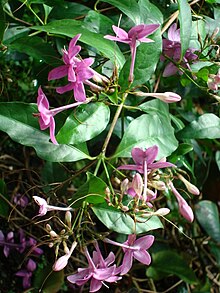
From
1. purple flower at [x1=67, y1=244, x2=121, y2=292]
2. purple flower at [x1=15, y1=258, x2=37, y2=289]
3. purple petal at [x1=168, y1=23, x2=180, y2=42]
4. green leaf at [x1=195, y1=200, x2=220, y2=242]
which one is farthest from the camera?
green leaf at [x1=195, y1=200, x2=220, y2=242]

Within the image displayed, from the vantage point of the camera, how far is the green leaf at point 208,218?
124 centimetres

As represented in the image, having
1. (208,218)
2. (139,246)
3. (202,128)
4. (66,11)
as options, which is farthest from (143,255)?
(208,218)

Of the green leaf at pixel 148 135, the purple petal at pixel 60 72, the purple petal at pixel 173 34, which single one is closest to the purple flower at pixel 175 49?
the purple petal at pixel 173 34

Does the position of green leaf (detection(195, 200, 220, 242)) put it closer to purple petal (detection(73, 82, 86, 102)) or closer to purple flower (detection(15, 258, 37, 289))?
purple flower (detection(15, 258, 37, 289))

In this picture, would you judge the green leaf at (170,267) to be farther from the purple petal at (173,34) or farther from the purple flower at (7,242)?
the purple petal at (173,34)

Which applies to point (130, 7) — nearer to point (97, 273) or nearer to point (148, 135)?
point (148, 135)

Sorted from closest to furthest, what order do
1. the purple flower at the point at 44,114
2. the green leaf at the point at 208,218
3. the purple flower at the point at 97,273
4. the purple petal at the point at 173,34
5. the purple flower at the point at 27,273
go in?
the purple flower at the point at 44,114, the purple flower at the point at 97,273, the purple petal at the point at 173,34, the purple flower at the point at 27,273, the green leaf at the point at 208,218

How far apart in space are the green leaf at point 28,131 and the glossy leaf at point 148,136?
7cm

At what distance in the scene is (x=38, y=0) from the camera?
751 mm

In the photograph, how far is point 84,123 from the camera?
0.64 m

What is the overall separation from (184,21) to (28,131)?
0.24 m

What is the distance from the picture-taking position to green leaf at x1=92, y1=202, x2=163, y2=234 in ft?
2.23

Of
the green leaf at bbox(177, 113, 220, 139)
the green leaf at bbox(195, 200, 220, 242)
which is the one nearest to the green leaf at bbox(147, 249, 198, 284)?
the green leaf at bbox(195, 200, 220, 242)

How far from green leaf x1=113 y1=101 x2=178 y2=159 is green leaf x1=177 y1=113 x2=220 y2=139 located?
0.13m
